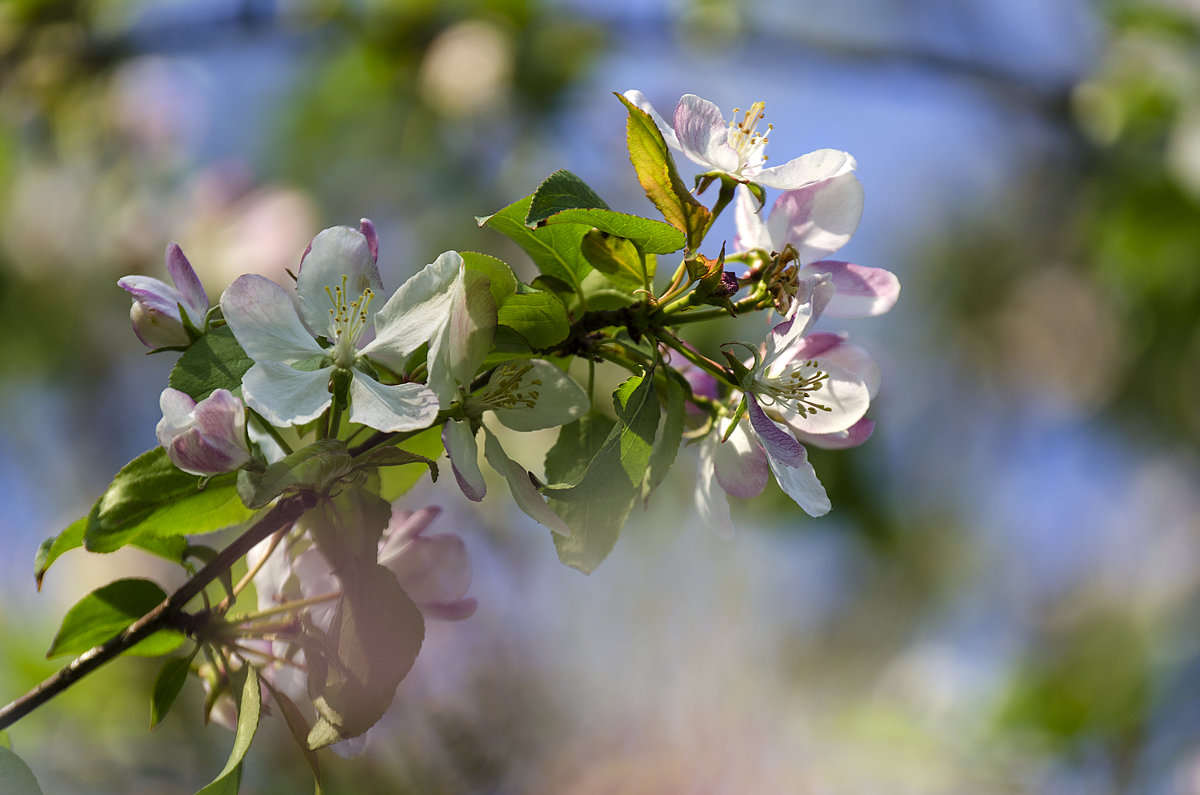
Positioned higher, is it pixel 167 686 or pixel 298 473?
pixel 298 473

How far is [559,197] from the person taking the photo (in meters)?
0.28

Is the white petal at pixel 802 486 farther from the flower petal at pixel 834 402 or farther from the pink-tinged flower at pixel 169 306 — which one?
the pink-tinged flower at pixel 169 306

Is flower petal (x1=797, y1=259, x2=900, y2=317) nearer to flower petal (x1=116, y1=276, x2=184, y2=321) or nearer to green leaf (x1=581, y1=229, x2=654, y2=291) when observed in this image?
green leaf (x1=581, y1=229, x2=654, y2=291)

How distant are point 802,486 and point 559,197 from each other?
120 mm

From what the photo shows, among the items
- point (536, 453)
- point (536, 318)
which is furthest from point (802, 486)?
point (536, 453)

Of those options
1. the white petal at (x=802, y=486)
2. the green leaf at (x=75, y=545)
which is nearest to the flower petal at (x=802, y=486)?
the white petal at (x=802, y=486)

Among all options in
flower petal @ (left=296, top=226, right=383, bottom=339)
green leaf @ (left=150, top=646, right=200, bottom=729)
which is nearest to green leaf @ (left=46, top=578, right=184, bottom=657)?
green leaf @ (left=150, top=646, right=200, bottom=729)

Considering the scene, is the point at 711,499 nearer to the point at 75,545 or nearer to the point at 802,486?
the point at 802,486

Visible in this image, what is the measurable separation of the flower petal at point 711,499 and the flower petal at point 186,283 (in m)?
0.18

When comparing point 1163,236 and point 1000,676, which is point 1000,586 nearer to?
point 1000,676

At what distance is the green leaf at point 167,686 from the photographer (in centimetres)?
31

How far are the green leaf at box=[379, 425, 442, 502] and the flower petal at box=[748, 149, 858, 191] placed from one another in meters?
0.14

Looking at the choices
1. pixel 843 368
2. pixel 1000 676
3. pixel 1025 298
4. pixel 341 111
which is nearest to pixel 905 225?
pixel 1025 298

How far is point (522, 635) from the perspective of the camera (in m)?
0.95
